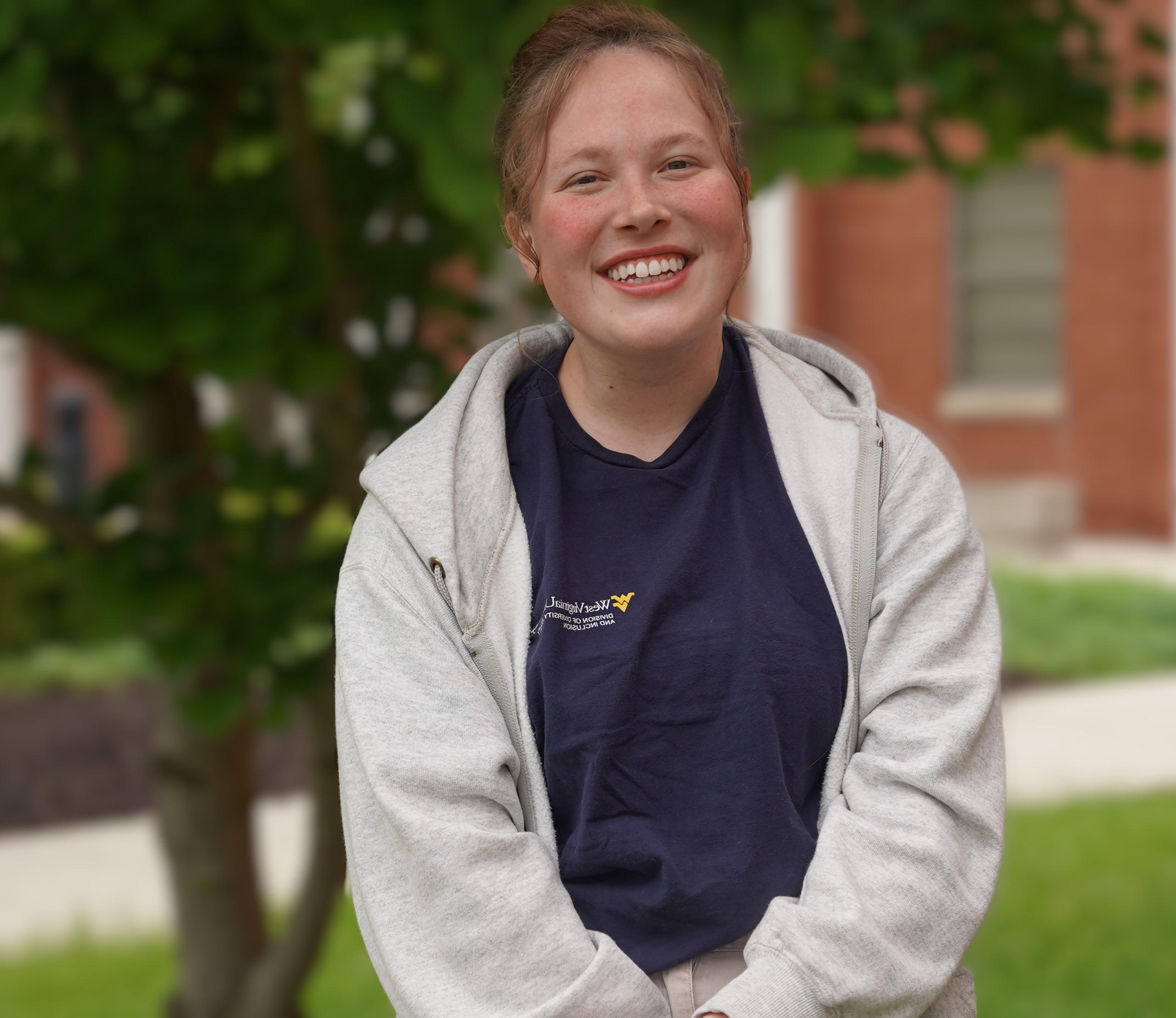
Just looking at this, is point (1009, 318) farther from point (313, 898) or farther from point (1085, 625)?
point (313, 898)

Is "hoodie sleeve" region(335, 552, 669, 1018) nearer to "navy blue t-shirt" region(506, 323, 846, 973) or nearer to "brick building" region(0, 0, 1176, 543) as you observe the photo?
"navy blue t-shirt" region(506, 323, 846, 973)

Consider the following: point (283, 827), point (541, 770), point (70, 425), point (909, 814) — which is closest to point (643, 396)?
point (541, 770)

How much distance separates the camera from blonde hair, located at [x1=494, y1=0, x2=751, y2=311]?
1.67 m

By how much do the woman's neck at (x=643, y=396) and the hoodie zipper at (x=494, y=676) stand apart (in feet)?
0.84

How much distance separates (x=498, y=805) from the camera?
1611 mm

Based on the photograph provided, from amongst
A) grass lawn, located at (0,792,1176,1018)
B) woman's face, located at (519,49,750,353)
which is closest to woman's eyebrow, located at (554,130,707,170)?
woman's face, located at (519,49,750,353)

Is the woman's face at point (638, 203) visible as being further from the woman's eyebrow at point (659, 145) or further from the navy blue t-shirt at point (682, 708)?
the navy blue t-shirt at point (682, 708)

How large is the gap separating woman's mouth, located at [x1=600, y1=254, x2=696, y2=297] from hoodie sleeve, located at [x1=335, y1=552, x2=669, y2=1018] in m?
0.40

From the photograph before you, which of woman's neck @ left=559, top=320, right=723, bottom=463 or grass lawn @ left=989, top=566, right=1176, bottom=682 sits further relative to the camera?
grass lawn @ left=989, top=566, right=1176, bottom=682

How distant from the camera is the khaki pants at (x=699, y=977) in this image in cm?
161

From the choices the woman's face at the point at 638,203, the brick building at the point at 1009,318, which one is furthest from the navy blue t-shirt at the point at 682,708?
the brick building at the point at 1009,318

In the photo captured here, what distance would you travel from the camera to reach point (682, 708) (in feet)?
5.39

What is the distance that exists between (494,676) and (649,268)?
0.45 metres

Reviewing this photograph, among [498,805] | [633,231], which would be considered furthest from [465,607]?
[633,231]
